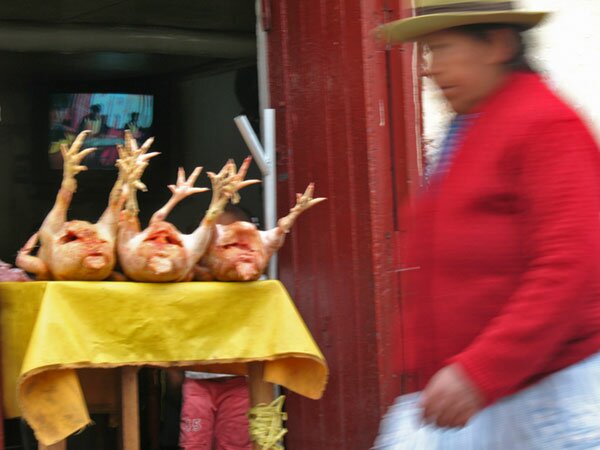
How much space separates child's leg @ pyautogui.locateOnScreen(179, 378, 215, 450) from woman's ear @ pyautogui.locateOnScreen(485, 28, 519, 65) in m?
3.56

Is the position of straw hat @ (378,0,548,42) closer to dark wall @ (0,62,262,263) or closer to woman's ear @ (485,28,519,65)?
woman's ear @ (485,28,519,65)

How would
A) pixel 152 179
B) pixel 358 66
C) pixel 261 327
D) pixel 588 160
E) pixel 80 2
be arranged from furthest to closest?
pixel 152 179 → pixel 80 2 → pixel 358 66 → pixel 261 327 → pixel 588 160

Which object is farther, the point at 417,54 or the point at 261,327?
the point at 417,54

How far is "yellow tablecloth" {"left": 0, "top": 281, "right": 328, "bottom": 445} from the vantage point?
4.10 metres

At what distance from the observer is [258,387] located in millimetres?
4605

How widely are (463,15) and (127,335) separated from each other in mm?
2306

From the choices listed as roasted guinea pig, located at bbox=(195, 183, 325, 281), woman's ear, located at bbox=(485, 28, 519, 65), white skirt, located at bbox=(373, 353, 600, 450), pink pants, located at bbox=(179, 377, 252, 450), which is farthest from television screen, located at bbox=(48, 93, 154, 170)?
white skirt, located at bbox=(373, 353, 600, 450)

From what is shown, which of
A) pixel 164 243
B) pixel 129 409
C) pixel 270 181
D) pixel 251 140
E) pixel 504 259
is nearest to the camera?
pixel 504 259

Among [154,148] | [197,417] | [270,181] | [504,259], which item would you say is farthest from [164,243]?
[154,148]

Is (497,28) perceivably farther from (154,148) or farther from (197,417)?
(154,148)

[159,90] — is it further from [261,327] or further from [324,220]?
[261,327]

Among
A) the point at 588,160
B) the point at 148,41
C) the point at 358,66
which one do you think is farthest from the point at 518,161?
the point at 148,41

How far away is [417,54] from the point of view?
5293mm

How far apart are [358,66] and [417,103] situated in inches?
13.0
